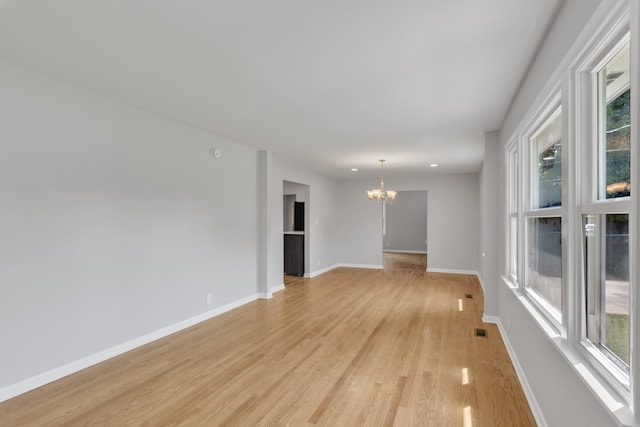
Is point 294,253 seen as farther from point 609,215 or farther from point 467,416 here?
point 609,215

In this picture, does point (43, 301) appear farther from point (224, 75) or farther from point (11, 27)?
point (224, 75)

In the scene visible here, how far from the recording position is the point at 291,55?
2354mm

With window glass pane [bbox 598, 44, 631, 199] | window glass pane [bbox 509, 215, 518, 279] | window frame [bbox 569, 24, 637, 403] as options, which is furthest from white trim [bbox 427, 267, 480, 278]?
window glass pane [bbox 598, 44, 631, 199]

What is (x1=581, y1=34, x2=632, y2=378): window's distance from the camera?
1.25m

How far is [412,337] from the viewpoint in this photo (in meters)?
3.78

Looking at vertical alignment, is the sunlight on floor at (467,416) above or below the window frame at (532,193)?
below

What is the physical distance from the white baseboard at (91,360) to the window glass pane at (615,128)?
389 cm

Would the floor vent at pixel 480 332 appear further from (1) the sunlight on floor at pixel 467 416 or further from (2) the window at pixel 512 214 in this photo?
(1) the sunlight on floor at pixel 467 416

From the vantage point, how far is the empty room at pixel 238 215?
5.08ft

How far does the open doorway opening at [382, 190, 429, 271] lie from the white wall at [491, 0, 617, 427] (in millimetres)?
9320

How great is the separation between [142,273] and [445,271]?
269 inches

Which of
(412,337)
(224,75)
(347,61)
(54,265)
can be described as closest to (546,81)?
(347,61)

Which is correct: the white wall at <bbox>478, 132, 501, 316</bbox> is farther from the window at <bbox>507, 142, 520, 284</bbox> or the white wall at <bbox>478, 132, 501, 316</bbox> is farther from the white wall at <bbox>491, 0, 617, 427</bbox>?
the white wall at <bbox>491, 0, 617, 427</bbox>

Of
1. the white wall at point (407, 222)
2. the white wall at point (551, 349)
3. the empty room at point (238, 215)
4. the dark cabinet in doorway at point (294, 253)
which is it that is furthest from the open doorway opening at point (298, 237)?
the white wall at point (407, 222)
